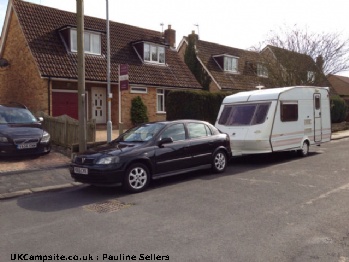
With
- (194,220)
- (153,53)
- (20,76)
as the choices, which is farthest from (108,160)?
(153,53)

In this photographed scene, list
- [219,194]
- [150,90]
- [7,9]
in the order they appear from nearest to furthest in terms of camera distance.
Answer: [219,194], [7,9], [150,90]

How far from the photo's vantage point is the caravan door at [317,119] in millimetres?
12812

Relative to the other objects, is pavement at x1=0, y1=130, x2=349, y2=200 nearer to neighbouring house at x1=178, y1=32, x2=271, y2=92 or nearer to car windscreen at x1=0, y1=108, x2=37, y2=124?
car windscreen at x1=0, y1=108, x2=37, y2=124

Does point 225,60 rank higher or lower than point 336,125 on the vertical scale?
higher

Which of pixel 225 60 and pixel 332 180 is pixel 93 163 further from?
pixel 225 60

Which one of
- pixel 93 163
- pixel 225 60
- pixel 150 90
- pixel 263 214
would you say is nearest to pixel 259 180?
pixel 263 214

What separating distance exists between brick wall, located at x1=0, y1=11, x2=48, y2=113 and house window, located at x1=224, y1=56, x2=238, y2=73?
1652 cm

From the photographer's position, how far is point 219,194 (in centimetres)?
685

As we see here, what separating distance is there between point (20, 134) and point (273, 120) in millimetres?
7652

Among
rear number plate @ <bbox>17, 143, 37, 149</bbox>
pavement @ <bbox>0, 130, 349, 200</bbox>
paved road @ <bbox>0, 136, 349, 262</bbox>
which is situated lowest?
paved road @ <bbox>0, 136, 349, 262</bbox>

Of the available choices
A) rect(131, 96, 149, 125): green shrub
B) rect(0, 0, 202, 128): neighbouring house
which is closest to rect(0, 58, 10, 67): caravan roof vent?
rect(0, 0, 202, 128): neighbouring house

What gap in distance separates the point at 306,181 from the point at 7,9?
18725 millimetres

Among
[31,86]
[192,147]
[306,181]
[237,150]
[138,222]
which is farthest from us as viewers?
[31,86]

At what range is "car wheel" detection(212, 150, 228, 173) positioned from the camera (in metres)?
9.04
